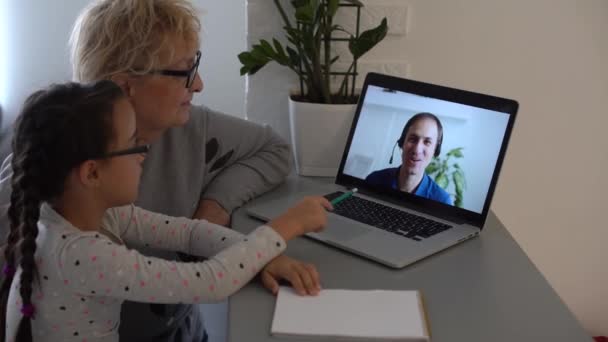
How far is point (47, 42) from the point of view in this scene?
258 cm

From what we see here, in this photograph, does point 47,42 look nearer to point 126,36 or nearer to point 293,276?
point 126,36

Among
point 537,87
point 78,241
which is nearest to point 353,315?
point 78,241

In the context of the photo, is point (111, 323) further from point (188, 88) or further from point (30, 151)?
point (188, 88)

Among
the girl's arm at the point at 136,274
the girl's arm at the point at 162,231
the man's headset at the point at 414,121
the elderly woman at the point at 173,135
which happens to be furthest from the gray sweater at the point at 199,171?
the girl's arm at the point at 136,274

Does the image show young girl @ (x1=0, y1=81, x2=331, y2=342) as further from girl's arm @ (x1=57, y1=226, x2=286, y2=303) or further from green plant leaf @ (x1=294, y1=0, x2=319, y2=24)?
green plant leaf @ (x1=294, y1=0, x2=319, y2=24)

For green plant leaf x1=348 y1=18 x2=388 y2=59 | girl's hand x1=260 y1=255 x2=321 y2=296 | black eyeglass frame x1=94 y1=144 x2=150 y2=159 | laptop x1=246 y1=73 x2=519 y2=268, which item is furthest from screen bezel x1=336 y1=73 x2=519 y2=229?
black eyeglass frame x1=94 y1=144 x2=150 y2=159

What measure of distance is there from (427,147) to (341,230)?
25cm

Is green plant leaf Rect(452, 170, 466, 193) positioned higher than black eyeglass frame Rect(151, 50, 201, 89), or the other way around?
black eyeglass frame Rect(151, 50, 201, 89)

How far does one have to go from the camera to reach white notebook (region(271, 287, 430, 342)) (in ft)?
2.91

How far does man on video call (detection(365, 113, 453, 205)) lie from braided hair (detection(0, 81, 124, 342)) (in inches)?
24.0

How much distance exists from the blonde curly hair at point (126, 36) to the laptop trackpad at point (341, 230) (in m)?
0.40

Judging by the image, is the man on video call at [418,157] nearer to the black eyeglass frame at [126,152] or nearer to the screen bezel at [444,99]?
the screen bezel at [444,99]

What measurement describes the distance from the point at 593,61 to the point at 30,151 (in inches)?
55.0

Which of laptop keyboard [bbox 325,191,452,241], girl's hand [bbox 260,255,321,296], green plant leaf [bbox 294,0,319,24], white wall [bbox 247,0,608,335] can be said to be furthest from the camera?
white wall [bbox 247,0,608,335]
